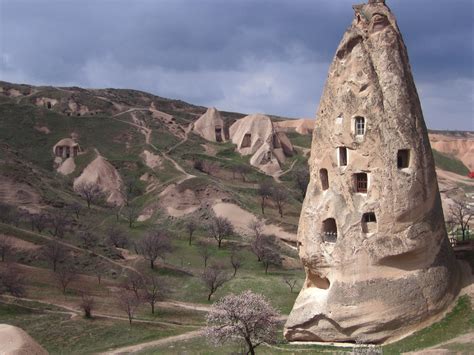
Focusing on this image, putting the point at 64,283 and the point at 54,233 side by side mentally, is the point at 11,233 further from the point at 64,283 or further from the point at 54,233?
the point at 64,283

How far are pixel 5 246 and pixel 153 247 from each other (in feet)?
49.0

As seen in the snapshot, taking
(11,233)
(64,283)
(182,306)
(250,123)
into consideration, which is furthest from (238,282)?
(250,123)

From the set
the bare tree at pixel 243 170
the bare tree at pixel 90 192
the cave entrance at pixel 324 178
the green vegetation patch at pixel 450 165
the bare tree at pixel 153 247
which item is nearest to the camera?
the cave entrance at pixel 324 178

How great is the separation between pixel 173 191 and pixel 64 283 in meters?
41.6

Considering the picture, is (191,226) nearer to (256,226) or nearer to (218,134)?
(256,226)

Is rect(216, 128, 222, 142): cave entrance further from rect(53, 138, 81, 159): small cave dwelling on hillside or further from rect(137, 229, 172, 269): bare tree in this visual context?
rect(137, 229, 172, 269): bare tree

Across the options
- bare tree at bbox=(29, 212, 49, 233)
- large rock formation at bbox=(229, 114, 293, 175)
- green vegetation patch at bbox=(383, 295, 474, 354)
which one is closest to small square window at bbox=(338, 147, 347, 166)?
green vegetation patch at bbox=(383, 295, 474, 354)

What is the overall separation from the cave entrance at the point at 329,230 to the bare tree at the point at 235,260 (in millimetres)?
27942

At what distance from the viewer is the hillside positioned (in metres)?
46.1

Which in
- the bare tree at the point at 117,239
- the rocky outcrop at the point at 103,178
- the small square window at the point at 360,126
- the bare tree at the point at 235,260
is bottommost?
the bare tree at the point at 235,260

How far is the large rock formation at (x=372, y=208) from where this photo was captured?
97.1 ft

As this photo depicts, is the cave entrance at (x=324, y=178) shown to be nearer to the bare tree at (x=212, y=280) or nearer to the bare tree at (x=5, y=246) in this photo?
the bare tree at (x=212, y=280)

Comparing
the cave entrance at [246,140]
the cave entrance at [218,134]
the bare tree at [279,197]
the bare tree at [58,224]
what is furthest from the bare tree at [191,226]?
the cave entrance at [218,134]

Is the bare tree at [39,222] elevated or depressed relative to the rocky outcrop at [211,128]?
depressed
